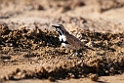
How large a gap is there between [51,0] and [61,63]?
1378 cm

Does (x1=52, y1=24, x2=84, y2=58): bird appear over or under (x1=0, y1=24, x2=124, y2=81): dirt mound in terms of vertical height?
over

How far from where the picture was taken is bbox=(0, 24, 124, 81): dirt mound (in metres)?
10.5

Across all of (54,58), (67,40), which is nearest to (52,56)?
(54,58)

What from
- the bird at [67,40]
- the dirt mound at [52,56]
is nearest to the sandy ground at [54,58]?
the dirt mound at [52,56]

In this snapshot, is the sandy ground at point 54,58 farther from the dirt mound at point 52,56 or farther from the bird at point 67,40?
the bird at point 67,40

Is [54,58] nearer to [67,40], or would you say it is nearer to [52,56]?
[52,56]

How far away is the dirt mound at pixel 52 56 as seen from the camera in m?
10.5

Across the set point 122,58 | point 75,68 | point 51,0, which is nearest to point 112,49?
point 122,58

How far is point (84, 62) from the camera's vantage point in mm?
11195

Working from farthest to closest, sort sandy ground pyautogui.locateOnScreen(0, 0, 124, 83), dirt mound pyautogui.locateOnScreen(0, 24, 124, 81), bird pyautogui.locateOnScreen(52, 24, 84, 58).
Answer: bird pyautogui.locateOnScreen(52, 24, 84, 58) → dirt mound pyautogui.locateOnScreen(0, 24, 124, 81) → sandy ground pyautogui.locateOnScreen(0, 0, 124, 83)

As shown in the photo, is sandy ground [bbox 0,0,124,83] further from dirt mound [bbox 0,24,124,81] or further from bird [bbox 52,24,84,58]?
bird [bbox 52,24,84,58]

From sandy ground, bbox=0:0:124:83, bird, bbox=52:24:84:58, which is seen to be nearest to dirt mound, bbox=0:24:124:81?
sandy ground, bbox=0:0:124:83

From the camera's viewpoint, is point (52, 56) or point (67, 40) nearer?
point (67, 40)

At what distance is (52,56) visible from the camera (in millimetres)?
11375
